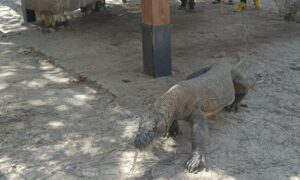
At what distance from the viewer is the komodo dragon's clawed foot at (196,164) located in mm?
3141

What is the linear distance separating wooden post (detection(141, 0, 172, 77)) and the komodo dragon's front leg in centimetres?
171

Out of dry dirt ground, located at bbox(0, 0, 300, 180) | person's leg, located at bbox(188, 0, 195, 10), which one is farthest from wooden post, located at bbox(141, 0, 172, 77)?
person's leg, located at bbox(188, 0, 195, 10)

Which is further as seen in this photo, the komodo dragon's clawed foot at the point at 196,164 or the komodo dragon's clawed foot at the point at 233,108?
the komodo dragon's clawed foot at the point at 233,108

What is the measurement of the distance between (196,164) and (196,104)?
24.8 inches

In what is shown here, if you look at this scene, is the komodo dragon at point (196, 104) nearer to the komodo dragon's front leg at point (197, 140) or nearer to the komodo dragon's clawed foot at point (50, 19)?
the komodo dragon's front leg at point (197, 140)

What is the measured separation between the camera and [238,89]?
425 cm

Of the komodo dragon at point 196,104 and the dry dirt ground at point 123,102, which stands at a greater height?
the komodo dragon at point 196,104

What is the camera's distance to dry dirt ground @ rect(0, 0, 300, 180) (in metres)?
3.27

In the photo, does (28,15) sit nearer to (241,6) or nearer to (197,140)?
(241,6)

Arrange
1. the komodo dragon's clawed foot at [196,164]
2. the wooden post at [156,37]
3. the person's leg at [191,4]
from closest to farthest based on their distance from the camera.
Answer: the komodo dragon's clawed foot at [196,164]
the wooden post at [156,37]
the person's leg at [191,4]

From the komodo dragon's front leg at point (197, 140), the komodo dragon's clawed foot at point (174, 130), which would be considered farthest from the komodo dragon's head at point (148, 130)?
the komodo dragon's clawed foot at point (174, 130)

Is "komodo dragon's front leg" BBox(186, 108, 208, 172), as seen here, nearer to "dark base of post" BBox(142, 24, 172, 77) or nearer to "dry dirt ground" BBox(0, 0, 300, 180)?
"dry dirt ground" BBox(0, 0, 300, 180)

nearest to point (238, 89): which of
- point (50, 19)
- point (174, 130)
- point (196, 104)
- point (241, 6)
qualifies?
point (196, 104)

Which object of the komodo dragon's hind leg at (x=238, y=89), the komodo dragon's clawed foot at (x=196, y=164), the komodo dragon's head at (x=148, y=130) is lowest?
the komodo dragon's clawed foot at (x=196, y=164)
